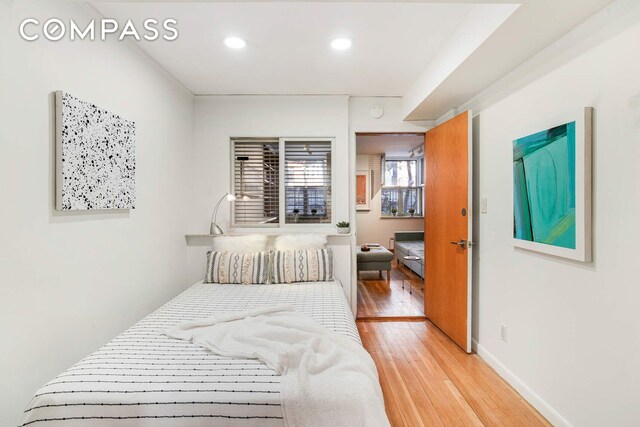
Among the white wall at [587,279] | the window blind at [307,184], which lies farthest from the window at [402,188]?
the white wall at [587,279]

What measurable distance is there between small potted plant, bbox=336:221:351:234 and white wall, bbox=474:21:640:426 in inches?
58.2

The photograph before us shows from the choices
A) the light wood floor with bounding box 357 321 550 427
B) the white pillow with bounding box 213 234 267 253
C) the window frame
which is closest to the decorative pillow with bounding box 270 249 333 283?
the white pillow with bounding box 213 234 267 253

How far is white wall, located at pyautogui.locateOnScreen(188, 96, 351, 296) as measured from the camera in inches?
138

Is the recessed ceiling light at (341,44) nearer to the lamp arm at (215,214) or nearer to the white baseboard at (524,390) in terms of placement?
the lamp arm at (215,214)

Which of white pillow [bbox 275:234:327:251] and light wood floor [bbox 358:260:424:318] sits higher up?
white pillow [bbox 275:234:327:251]

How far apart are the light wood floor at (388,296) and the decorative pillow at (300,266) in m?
0.96

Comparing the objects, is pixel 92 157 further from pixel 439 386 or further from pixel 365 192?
pixel 365 192

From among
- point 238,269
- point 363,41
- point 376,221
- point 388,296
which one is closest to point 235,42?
point 363,41

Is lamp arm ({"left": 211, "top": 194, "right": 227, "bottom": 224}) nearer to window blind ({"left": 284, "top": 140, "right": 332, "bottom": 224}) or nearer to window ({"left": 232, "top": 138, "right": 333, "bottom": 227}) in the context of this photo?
window ({"left": 232, "top": 138, "right": 333, "bottom": 227})

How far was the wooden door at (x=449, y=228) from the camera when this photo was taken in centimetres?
274

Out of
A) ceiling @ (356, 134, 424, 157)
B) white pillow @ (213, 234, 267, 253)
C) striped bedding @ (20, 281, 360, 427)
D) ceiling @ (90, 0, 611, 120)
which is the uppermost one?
ceiling @ (356, 134, 424, 157)

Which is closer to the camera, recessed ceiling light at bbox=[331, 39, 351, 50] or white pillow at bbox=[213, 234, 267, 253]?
recessed ceiling light at bbox=[331, 39, 351, 50]

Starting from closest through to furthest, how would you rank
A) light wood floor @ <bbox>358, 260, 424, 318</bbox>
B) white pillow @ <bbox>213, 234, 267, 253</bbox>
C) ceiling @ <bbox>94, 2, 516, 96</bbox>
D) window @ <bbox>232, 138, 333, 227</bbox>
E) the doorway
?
ceiling @ <bbox>94, 2, 516, 96</bbox> → white pillow @ <bbox>213, 234, 267, 253</bbox> → window @ <bbox>232, 138, 333, 227</bbox> → light wood floor @ <bbox>358, 260, 424, 318</bbox> → the doorway

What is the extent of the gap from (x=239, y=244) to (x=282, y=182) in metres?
0.86
